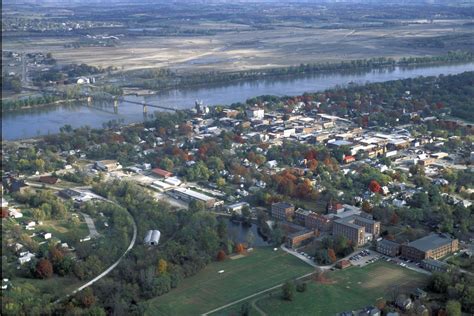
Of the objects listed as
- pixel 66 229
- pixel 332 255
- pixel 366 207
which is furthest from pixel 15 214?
pixel 366 207

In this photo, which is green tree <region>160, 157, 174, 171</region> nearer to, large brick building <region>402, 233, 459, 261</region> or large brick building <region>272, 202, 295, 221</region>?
large brick building <region>272, 202, 295, 221</region>

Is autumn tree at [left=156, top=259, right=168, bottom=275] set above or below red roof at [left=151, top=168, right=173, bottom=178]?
below

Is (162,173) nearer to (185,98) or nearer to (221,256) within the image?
(221,256)

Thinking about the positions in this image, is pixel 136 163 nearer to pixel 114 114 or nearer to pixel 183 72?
pixel 114 114

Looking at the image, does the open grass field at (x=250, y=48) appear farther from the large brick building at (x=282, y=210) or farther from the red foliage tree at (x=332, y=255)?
the red foliage tree at (x=332, y=255)

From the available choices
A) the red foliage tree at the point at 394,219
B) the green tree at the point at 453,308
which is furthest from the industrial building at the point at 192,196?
the green tree at the point at 453,308

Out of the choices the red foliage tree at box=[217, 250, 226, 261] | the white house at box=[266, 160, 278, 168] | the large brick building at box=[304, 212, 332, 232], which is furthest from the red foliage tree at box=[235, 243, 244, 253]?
the white house at box=[266, 160, 278, 168]
